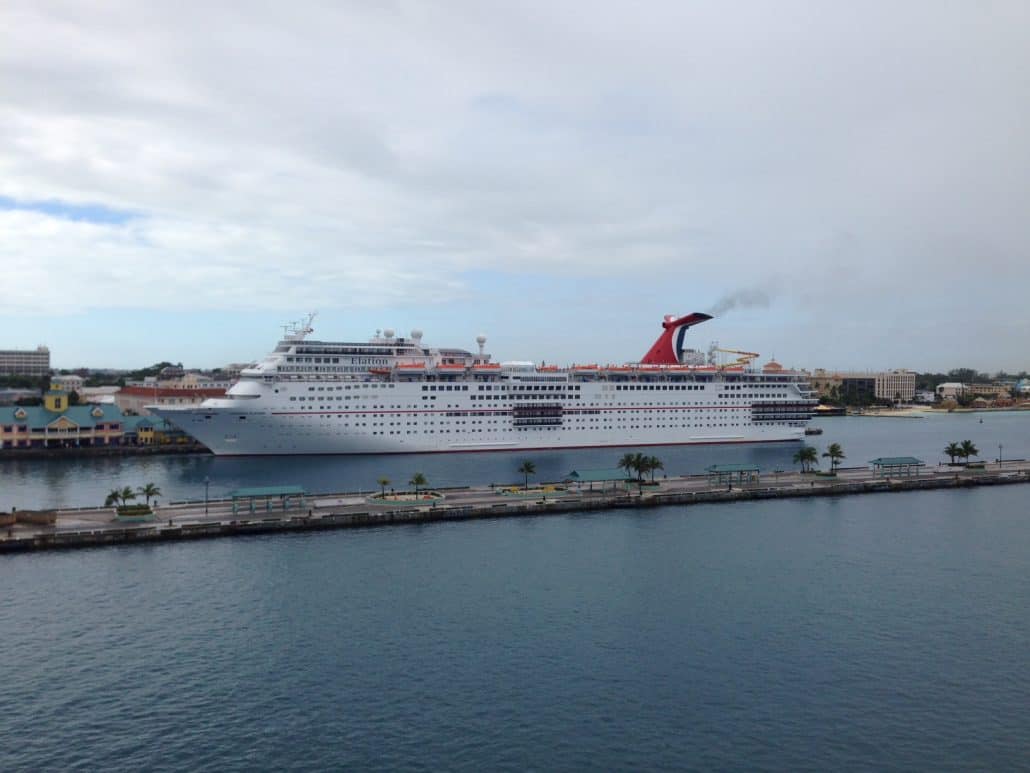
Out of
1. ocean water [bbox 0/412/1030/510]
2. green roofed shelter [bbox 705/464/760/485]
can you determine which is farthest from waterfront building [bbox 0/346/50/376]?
green roofed shelter [bbox 705/464/760/485]

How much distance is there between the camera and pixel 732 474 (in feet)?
124

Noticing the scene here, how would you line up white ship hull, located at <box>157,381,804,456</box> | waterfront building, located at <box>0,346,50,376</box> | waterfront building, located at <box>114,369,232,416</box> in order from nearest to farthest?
white ship hull, located at <box>157,381,804,456</box> < waterfront building, located at <box>114,369,232,416</box> < waterfront building, located at <box>0,346,50,376</box>

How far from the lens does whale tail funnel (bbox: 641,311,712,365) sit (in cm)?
5781

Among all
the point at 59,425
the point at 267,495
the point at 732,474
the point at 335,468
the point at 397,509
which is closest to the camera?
the point at 267,495

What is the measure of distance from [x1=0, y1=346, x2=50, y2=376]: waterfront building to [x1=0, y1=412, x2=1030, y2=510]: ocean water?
101m

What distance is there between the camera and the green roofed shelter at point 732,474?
114ft

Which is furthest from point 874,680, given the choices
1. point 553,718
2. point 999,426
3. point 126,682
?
point 999,426

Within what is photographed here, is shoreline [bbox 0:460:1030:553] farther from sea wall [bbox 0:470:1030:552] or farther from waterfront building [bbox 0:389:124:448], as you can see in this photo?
waterfront building [bbox 0:389:124:448]

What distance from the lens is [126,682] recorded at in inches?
572

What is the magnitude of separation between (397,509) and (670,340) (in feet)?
112

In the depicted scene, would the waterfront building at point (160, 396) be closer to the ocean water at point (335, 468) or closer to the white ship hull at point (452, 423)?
the ocean water at point (335, 468)

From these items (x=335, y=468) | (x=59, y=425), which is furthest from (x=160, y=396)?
(x=335, y=468)

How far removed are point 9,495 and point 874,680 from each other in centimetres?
3428

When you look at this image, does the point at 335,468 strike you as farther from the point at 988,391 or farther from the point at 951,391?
the point at 988,391
